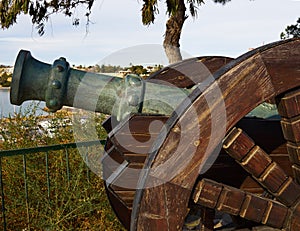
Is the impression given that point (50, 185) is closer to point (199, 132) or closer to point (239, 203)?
point (239, 203)

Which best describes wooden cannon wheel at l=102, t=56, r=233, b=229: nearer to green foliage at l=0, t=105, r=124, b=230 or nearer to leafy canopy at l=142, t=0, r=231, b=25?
green foliage at l=0, t=105, r=124, b=230

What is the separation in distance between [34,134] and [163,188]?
11.6 ft

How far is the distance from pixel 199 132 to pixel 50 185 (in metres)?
2.90

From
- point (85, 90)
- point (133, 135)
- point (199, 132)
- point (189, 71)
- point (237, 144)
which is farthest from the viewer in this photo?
point (189, 71)

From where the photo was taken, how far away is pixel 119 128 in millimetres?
2002

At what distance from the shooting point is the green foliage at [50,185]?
3817mm

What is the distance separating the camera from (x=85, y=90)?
214 cm

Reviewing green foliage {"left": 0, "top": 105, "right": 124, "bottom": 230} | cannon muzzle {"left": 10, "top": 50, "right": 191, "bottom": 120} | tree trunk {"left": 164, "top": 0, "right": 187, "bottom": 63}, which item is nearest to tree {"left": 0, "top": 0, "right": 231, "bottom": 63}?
tree trunk {"left": 164, "top": 0, "right": 187, "bottom": 63}

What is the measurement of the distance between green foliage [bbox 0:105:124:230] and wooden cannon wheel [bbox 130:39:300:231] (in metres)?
1.92

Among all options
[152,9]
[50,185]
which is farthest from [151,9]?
[50,185]

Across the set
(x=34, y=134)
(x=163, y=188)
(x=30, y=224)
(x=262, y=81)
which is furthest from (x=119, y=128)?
(x=34, y=134)

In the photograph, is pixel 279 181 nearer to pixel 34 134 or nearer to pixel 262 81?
pixel 262 81

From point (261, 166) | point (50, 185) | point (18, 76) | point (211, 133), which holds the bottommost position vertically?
point (50, 185)

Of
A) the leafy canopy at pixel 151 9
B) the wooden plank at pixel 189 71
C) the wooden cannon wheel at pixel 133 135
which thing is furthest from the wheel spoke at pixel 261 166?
the leafy canopy at pixel 151 9
